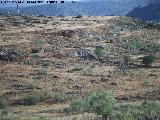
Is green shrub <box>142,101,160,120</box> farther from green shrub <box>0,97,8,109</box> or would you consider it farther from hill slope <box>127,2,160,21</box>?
hill slope <box>127,2,160,21</box>

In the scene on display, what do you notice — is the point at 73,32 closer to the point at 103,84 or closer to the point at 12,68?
the point at 12,68

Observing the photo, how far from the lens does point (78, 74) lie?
37.6 metres

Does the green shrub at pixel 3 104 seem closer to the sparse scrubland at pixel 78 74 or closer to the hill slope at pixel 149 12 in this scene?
the sparse scrubland at pixel 78 74

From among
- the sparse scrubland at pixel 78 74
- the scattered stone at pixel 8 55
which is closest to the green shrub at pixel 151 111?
the sparse scrubland at pixel 78 74

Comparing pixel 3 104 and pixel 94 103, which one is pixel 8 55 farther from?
pixel 94 103

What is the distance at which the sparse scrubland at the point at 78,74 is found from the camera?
77.4ft

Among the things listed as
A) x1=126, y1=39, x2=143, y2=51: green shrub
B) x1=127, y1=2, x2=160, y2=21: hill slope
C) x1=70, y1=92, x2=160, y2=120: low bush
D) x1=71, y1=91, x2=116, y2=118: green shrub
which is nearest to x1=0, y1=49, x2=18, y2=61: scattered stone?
x1=126, y1=39, x2=143, y2=51: green shrub

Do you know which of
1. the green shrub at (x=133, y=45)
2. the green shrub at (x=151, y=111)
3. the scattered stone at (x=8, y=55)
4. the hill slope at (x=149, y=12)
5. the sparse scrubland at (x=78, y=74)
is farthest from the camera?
the hill slope at (x=149, y=12)

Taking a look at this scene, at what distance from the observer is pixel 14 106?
26.8m

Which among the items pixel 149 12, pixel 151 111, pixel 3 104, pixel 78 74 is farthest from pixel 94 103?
pixel 149 12

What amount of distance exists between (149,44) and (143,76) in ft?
72.4

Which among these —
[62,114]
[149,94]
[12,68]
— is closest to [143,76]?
[149,94]

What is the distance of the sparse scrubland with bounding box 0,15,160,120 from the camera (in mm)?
23578

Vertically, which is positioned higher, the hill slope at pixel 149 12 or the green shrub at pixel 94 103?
the green shrub at pixel 94 103
